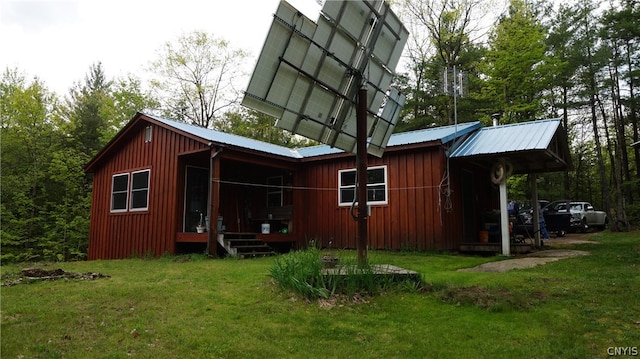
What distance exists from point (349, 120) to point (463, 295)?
306 centimetres

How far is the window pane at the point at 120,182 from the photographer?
1350 centimetres

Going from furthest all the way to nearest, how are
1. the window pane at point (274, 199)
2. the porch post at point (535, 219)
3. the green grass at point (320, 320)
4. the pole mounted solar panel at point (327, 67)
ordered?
the window pane at point (274, 199) → the porch post at point (535, 219) → the pole mounted solar panel at point (327, 67) → the green grass at point (320, 320)

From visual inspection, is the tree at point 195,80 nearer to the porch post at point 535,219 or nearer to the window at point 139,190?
the window at point 139,190

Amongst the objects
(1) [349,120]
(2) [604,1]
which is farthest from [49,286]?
(2) [604,1]

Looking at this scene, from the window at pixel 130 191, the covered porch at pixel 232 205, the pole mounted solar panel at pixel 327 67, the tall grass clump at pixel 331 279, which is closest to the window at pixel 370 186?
the covered porch at pixel 232 205

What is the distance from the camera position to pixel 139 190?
12914mm

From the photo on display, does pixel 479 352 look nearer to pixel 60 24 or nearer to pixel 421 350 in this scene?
pixel 421 350

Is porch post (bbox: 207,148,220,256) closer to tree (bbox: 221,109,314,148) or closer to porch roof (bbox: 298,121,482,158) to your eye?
porch roof (bbox: 298,121,482,158)

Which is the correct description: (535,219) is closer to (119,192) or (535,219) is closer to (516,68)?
(516,68)

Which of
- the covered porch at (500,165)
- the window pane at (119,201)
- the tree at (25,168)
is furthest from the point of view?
the tree at (25,168)

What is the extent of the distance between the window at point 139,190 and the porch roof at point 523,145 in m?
8.84

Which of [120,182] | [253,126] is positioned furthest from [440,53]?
[120,182]

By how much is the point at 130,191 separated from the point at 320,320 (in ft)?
35.6

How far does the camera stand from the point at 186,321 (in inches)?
159
